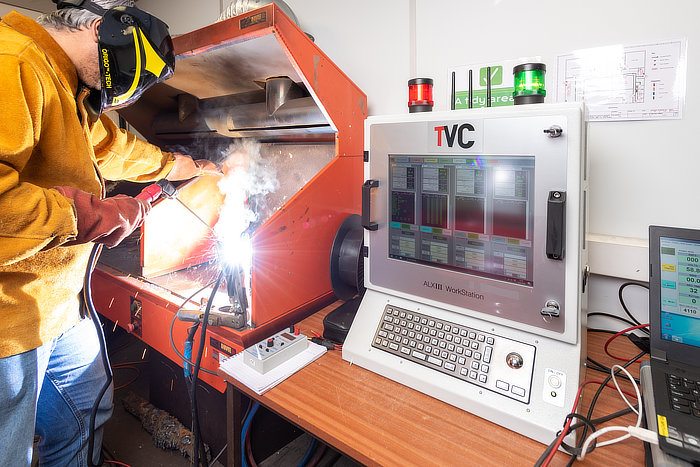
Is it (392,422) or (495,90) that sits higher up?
(495,90)

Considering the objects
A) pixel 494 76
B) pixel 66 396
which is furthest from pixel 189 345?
pixel 494 76

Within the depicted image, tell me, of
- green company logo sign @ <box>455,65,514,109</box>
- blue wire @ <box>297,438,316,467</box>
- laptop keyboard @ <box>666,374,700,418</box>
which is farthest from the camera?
blue wire @ <box>297,438,316,467</box>

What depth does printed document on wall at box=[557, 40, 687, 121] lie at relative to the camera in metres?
1.19

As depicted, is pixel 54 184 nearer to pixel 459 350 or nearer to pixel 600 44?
pixel 459 350

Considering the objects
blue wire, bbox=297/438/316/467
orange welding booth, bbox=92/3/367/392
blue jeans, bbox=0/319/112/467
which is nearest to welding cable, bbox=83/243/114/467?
blue jeans, bbox=0/319/112/467

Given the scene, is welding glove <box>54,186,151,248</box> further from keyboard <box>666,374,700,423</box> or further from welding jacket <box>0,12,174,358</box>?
keyboard <box>666,374,700,423</box>

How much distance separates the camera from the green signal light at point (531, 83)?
94cm

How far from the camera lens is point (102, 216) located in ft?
3.51

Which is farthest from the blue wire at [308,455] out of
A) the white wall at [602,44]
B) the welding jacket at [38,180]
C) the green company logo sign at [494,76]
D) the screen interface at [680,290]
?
the green company logo sign at [494,76]

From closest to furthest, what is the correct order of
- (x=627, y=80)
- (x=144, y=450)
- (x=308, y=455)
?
(x=627, y=80), (x=308, y=455), (x=144, y=450)

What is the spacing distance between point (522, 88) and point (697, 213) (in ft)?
2.48

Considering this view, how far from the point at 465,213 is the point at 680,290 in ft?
1.75

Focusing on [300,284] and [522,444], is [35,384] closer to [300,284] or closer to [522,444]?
[300,284]

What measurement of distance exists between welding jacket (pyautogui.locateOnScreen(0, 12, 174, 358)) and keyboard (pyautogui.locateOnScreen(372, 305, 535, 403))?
2.94ft
